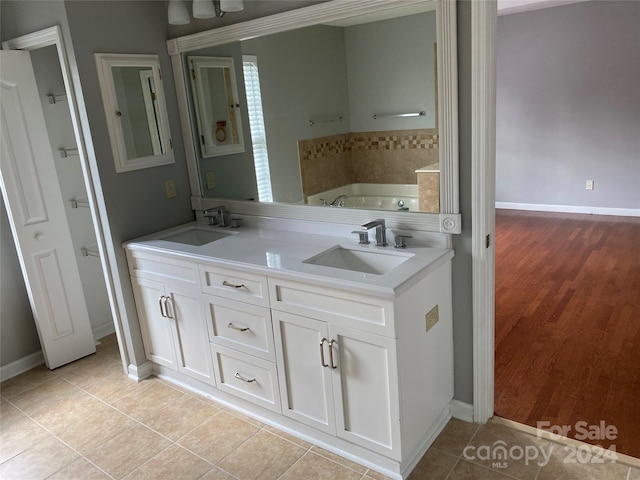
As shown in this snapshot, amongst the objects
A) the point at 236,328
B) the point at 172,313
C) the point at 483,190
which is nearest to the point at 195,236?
the point at 172,313

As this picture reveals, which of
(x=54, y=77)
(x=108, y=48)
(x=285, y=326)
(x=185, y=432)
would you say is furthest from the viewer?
(x=54, y=77)

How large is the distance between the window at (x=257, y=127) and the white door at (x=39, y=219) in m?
1.36

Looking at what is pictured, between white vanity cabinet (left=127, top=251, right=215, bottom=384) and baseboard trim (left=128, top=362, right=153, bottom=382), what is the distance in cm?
8

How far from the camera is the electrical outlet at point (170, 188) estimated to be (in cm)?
313

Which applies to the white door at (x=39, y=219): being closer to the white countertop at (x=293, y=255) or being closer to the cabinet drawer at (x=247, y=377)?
the white countertop at (x=293, y=255)

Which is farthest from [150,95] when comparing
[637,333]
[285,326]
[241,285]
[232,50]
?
[637,333]

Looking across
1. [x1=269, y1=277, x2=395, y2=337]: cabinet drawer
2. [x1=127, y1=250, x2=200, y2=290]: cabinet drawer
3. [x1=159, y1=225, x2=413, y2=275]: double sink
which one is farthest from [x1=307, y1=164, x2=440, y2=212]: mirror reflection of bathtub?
[x1=127, y1=250, x2=200, y2=290]: cabinet drawer

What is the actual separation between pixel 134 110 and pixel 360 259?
162cm

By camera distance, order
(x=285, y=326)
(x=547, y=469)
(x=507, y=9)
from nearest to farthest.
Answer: (x=547, y=469) < (x=285, y=326) < (x=507, y=9)

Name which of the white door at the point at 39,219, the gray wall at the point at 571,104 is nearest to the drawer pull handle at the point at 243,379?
the white door at the point at 39,219

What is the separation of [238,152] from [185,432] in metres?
1.60

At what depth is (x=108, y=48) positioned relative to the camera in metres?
2.74

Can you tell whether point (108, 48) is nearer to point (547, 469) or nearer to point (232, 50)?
point (232, 50)

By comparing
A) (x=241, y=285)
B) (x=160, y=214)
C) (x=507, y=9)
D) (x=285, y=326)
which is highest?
(x=507, y=9)
